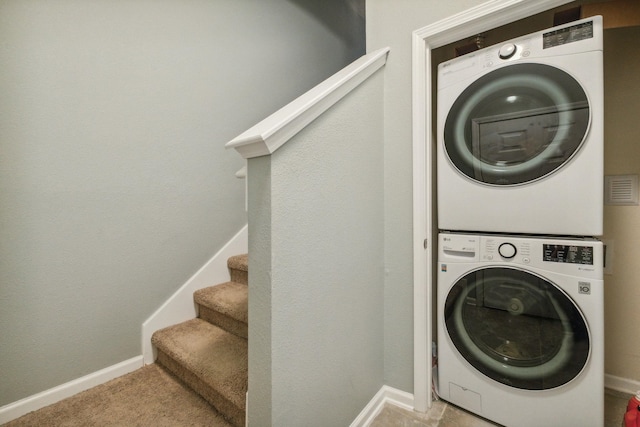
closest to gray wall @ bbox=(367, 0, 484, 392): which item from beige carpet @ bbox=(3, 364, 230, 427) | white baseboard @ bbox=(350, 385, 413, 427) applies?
white baseboard @ bbox=(350, 385, 413, 427)

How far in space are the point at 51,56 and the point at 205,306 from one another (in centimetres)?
142

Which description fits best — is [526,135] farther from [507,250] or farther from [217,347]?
[217,347]

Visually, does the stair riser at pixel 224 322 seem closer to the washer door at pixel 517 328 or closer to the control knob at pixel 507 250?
the washer door at pixel 517 328

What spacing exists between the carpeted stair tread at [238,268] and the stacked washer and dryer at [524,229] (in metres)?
1.16

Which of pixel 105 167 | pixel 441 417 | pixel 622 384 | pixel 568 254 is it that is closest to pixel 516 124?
pixel 568 254

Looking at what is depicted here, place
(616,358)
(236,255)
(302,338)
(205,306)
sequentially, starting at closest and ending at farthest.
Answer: (302,338), (616,358), (205,306), (236,255)

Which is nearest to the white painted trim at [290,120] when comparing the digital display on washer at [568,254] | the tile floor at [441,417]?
the digital display on washer at [568,254]

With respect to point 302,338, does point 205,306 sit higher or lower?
lower

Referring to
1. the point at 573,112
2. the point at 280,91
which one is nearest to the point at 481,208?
the point at 573,112

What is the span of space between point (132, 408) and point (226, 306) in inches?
21.4

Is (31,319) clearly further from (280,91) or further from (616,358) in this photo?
(616,358)

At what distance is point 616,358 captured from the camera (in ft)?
4.82

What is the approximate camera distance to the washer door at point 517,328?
1.07 m

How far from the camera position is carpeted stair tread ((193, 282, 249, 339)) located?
1.40 metres
